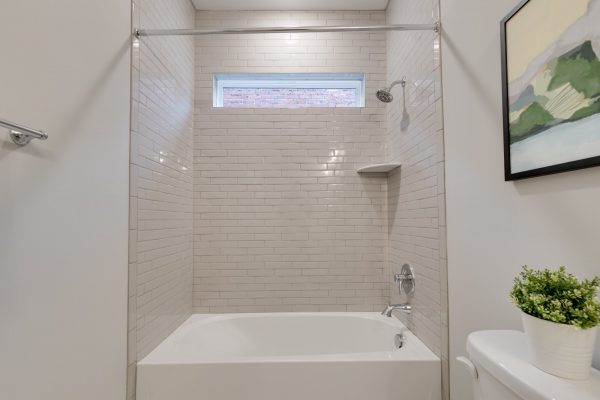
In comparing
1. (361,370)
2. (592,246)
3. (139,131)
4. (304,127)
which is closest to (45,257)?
(139,131)

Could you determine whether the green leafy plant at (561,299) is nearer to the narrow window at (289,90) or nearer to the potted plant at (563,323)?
the potted plant at (563,323)

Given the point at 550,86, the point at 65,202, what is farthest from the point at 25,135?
the point at 550,86

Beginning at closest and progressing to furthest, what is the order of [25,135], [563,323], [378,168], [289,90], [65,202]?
[563,323] → [25,135] → [65,202] → [378,168] → [289,90]

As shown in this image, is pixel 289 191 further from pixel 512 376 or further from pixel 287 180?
pixel 512 376

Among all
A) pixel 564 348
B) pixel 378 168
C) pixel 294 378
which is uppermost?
pixel 378 168

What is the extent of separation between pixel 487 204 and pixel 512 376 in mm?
685

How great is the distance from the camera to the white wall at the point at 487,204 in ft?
2.82

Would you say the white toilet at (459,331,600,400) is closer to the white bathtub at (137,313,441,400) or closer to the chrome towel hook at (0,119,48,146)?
the white bathtub at (137,313,441,400)

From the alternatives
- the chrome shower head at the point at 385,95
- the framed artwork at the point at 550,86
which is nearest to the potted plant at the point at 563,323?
the framed artwork at the point at 550,86

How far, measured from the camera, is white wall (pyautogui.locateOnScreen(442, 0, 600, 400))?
86 cm

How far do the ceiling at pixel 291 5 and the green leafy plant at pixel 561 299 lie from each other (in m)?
2.53

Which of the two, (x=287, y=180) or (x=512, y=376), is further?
(x=287, y=180)

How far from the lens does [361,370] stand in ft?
5.23

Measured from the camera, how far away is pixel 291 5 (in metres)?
2.60
